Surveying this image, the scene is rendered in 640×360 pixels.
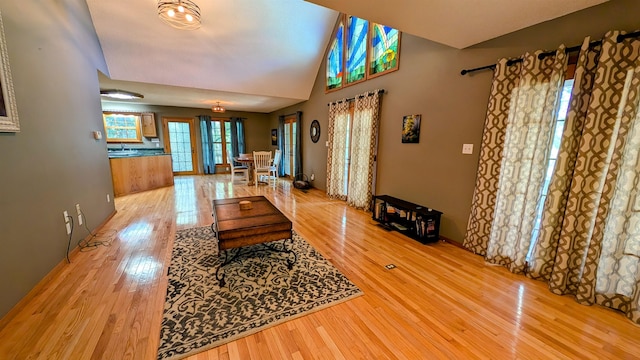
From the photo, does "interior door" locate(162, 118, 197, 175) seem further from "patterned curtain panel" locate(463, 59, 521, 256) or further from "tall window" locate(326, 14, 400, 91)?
"patterned curtain panel" locate(463, 59, 521, 256)

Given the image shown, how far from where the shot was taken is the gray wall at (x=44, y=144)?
169 cm

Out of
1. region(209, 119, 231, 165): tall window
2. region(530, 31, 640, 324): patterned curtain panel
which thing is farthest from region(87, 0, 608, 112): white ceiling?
region(209, 119, 231, 165): tall window

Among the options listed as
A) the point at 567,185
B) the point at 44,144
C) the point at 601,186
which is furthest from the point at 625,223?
the point at 44,144

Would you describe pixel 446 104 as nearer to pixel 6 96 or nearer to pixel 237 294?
pixel 237 294

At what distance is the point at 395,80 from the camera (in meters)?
3.48

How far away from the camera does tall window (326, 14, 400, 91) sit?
141 inches

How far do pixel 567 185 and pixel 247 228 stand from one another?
2704 mm

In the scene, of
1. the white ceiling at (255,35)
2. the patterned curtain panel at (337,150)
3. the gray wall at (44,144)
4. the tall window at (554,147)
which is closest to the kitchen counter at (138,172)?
the white ceiling at (255,35)

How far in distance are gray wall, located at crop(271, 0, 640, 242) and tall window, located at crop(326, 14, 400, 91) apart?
202 mm

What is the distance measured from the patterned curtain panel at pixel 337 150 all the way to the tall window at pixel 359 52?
53 cm

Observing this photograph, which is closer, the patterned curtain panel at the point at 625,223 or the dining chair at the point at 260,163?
the patterned curtain panel at the point at 625,223

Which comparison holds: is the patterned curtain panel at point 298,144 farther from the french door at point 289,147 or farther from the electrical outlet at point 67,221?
the electrical outlet at point 67,221

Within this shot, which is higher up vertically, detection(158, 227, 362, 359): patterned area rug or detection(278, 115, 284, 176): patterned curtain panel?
detection(278, 115, 284, 176): patterned curtain panel

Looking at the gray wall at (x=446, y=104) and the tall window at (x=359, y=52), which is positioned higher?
the tall window at (x=359, y=52)
